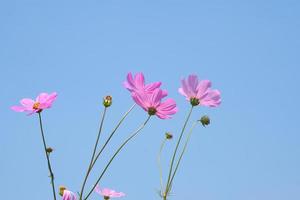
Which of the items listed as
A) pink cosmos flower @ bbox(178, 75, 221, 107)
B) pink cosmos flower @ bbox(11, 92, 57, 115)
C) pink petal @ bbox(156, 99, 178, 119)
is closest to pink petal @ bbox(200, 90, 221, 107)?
pink cosmos flower @ bbox(178, 75, 221, 107)

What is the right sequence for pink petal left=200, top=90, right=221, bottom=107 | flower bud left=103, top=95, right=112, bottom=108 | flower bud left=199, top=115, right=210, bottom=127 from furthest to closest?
flower bud left=199, top=115, right=210, bottom=127 → pink petal left=200, top=90, right=221, bottom=107 → flower bud left=103, top=95, right=112, bottom=108

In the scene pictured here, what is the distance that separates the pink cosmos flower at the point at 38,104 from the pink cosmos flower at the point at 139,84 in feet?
0.88

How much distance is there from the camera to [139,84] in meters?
1.69

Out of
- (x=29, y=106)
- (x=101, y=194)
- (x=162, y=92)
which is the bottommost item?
(x=101, y=194)

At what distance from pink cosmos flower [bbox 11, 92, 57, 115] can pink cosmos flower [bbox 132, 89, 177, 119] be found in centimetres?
31

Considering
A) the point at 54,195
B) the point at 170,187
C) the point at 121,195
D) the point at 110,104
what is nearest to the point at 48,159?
the point at 54,195

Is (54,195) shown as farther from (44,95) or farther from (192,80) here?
(192,80)

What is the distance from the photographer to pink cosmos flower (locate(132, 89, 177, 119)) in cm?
165

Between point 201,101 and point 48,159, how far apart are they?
2.35 feet

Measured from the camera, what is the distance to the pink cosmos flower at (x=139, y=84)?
1.67 meters

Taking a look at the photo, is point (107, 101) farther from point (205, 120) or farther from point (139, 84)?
point (205, 120)

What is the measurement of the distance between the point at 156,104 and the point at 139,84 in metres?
0.09

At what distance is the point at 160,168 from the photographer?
6.28 feet

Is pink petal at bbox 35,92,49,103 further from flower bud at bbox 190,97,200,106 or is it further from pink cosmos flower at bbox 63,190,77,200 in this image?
flower bud at bbox 190,97,200,106
